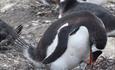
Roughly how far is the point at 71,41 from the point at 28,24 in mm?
2071

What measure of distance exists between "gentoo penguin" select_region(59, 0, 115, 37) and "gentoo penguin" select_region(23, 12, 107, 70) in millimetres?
1206

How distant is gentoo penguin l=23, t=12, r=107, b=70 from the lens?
177 inches

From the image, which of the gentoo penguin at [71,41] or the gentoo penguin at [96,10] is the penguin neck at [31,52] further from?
the gentoo penguin at [96,10]

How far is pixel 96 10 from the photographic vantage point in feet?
19.4

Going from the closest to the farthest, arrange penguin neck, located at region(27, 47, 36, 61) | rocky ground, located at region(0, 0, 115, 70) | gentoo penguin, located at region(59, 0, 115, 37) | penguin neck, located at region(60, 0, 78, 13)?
penguin neck, located at region(27, 47, 36, 61) < rocky ground, located at region(0, 0, 115, 70) < gentoo penguin, located at region(59, 0, 115, 37) < penguin neck, located at region(60, 0, 78, 13)

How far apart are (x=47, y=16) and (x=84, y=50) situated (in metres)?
2.34

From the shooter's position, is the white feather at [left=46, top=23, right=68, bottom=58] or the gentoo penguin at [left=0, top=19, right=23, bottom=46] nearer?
the white feather at [left=46, top=23, right=68, bottom=58]

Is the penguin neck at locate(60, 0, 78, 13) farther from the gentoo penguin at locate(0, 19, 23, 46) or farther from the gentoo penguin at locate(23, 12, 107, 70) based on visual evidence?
the gentoo penguin at locate(23, 12, 107, 70)

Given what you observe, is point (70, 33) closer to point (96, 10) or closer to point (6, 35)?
point (6, 35)

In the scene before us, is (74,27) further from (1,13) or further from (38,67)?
(1,13)

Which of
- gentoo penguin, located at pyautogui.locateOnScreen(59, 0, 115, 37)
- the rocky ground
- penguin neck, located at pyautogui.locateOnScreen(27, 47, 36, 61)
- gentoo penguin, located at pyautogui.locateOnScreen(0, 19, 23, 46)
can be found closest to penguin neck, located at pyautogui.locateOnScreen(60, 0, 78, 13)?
gentoo penguin, located at pyautogui.locateOnScreen(59, 0, 115, 37)

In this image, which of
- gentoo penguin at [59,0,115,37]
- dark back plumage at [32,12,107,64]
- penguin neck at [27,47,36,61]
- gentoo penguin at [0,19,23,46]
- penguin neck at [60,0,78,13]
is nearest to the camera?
dark back plumage at [32,12,107,64]

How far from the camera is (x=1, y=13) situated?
23.1ft

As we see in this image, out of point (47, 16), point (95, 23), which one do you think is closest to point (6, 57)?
point (95, 23)
